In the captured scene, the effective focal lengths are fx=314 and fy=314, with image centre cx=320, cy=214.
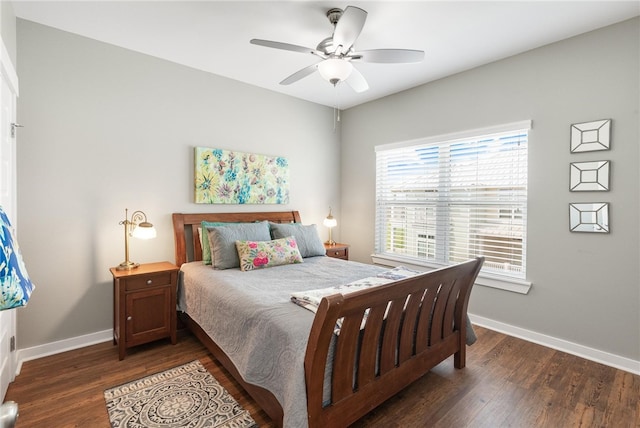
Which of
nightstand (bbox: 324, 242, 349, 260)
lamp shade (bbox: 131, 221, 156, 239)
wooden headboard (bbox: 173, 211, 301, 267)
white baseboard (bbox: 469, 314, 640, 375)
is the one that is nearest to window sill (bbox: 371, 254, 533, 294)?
white baseboard (bbox: 469, 314, 640, 375)

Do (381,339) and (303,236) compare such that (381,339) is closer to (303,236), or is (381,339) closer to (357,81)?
(303,236)

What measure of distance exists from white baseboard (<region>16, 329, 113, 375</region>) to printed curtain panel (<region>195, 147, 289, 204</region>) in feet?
4.94

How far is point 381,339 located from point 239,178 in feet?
8.19

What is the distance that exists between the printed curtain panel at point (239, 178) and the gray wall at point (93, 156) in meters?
0.12

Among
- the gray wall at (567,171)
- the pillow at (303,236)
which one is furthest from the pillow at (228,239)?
the gray wall at (567,171)

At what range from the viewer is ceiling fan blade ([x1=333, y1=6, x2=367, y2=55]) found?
181 cm

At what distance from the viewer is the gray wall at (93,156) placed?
252 cm

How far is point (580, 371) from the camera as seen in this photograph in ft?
7.86

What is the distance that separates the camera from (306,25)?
245cm

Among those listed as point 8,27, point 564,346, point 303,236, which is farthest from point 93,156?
point 564,346

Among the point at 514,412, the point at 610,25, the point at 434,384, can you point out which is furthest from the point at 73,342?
the point at 610,25

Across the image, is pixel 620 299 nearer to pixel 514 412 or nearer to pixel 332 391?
pixel 514 412

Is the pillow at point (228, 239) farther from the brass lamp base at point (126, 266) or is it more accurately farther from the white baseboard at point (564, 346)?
the white baseboard at point (564, 346)

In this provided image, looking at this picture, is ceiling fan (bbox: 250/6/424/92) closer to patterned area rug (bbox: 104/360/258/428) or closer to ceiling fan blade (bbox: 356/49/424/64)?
ceiling fan blade (bbox: 356/49/424/64)
